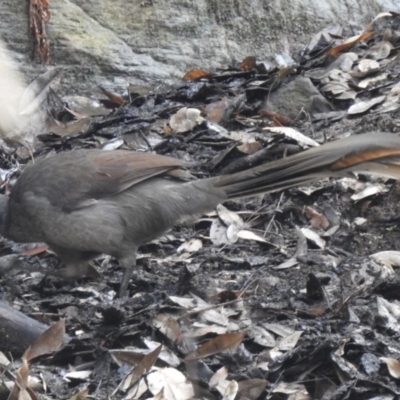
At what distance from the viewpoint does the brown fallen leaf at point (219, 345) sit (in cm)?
479

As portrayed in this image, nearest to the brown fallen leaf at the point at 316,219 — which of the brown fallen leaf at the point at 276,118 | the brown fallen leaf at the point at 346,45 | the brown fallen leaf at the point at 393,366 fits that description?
the brown fallen leaf at the point at 276,118

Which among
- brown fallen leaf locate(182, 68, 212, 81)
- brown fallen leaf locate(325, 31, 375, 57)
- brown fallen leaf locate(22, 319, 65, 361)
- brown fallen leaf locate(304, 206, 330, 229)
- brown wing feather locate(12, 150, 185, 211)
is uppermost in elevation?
brown wing feather locate(12, 150, 185, 211)

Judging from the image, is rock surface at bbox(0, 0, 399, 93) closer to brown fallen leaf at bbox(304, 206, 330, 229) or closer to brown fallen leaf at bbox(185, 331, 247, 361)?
brown fallen leaf at bbox(304, 206, 330, 229)

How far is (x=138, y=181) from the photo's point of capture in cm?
587

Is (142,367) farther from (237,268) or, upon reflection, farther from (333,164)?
(333,164)

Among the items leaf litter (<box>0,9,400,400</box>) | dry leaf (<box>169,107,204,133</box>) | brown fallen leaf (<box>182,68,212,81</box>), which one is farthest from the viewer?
brown fallen leaf (<box>182,68,212,81</box>)

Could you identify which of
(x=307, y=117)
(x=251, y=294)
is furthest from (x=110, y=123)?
(x=251, y=294)

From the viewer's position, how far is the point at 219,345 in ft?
15.8

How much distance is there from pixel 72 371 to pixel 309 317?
1278 millimetres

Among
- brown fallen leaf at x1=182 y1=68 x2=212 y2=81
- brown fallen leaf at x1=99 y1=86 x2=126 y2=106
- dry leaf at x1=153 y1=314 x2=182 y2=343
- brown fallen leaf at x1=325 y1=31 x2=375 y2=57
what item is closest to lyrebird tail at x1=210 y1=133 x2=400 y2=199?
dry leaf at x1=153 y1=314 x2=182 y2=343

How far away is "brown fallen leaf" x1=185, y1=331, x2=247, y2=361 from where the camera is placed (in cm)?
479

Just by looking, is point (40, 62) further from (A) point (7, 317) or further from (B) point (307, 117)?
(A) point (7, 317)

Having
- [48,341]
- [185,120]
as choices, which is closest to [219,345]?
[48,341]

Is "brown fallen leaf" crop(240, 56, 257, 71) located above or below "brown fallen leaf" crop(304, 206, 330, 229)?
above
